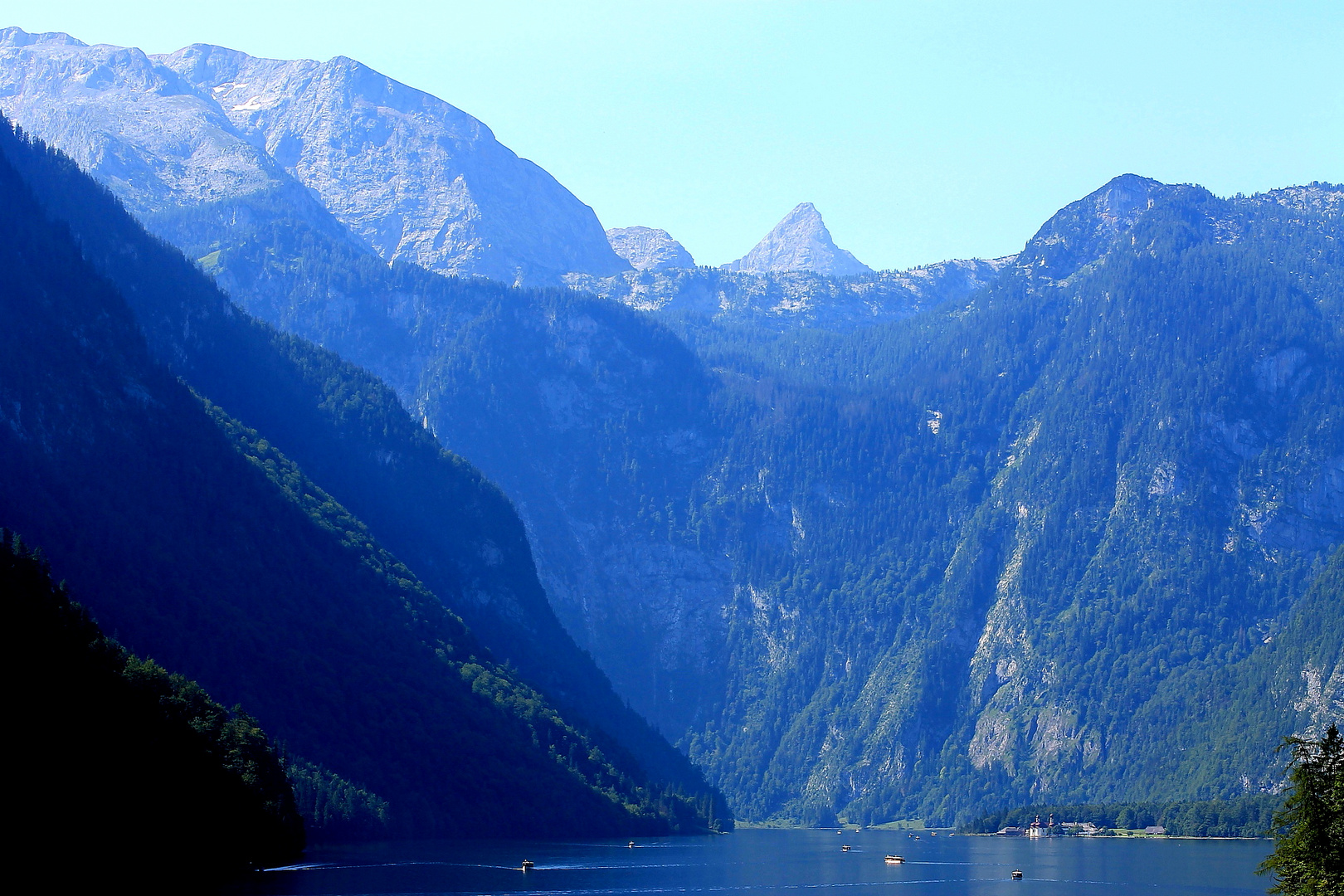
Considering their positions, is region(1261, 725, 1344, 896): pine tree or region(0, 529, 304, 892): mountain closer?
region(1261, 725, 1344, 896): pine tree

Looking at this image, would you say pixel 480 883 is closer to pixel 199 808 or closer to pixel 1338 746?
pixel 199 808

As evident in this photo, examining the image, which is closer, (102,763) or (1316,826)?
(1316,826)

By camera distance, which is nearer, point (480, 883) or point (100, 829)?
point (100, 829)

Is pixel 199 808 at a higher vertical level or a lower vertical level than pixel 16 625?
lower

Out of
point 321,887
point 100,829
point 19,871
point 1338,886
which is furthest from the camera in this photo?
point 321,887

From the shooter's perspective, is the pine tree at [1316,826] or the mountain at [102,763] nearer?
the pine tree at [1316,826]

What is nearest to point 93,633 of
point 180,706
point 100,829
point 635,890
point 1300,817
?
point 180,706

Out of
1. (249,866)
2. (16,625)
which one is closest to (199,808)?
(249,866)

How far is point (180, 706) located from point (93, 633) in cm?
1573

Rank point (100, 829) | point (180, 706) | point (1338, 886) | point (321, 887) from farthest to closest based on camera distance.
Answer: point (180, 706)
point (321, 887)
point (100, 829)
point (1338, 886)

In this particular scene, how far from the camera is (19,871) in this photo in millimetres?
144375

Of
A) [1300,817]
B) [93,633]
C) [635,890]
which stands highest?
[93,633]

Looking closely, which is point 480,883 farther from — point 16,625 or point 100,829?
point 16,625

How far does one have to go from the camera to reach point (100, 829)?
15888 centimetres
